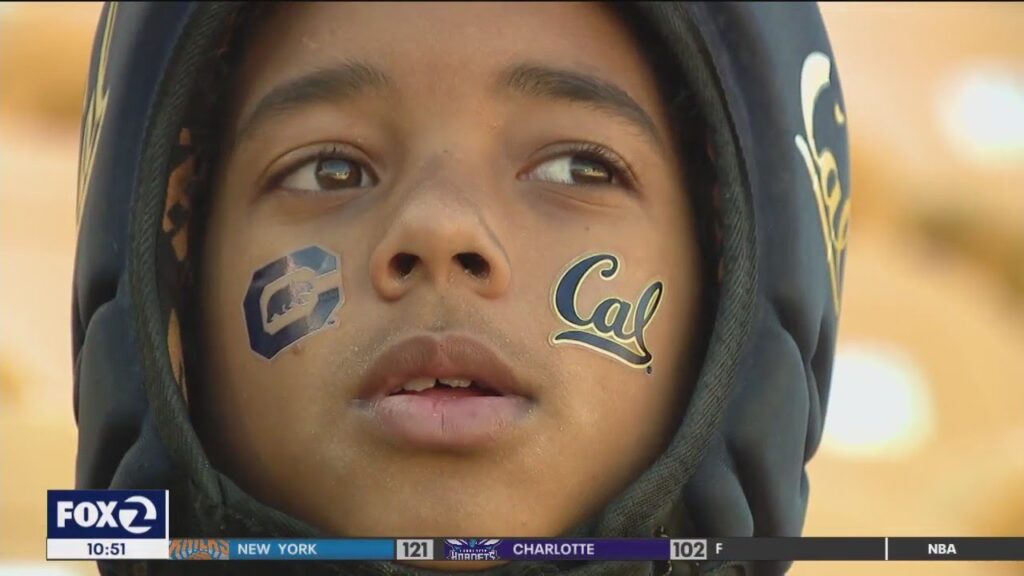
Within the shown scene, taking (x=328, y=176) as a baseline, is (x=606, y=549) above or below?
below

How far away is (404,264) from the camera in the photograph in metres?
1.68

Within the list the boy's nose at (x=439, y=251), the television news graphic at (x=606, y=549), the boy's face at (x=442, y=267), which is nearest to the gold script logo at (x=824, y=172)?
the boy's face at (x=442, y=267)

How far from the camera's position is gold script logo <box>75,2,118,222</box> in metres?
2.04

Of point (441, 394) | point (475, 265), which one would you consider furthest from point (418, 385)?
point (475, 265)

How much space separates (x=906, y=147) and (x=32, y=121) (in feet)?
14.0

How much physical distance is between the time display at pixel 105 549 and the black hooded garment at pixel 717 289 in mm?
27

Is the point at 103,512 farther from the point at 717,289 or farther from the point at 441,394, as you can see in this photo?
the point at 717,289

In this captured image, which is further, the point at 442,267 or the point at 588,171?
the point at 588,171

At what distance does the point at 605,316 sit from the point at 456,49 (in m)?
0.33

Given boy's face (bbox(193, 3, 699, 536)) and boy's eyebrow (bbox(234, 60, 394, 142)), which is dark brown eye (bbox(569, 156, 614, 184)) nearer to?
boy's face (bbox(193, 3, 699, 536))

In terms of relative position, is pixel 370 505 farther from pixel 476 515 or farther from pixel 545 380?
pixel 545 380

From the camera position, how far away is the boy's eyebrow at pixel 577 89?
173 centimetres

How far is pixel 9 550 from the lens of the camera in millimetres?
3324

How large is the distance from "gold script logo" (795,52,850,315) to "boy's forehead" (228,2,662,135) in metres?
0.27
